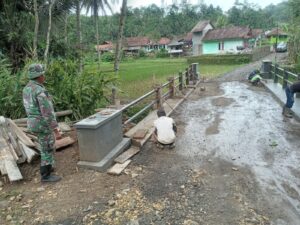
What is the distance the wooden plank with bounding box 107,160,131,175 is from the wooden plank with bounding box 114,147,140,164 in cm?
8

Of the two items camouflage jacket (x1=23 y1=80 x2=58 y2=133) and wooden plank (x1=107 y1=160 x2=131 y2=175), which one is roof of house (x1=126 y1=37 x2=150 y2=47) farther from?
camouflage jacket (x1=23 y1=80 x2=58 y2=133)

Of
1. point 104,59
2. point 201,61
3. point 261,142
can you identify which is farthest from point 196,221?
point 104,59

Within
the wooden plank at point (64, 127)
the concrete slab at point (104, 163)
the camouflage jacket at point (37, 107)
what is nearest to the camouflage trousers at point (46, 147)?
the camouflage jacket at point (37, 107)

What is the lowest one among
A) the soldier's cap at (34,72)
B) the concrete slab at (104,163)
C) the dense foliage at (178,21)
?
the concrete slab at (104,163)

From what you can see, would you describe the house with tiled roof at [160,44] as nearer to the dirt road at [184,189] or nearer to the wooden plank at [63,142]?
the dirt road at [184,189]

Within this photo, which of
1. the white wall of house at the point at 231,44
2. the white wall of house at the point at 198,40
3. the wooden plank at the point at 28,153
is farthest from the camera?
the white wall of house at the point at 198,40

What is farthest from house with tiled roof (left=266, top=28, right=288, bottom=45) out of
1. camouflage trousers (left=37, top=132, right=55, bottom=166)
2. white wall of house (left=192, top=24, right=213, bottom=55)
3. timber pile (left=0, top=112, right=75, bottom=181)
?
camouflage trousers (left=37, top=132, right=55, bottom=166)

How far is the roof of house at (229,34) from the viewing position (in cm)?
5042

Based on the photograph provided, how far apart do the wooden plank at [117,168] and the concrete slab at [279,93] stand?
5.26 metres

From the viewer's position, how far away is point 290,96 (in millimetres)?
8625

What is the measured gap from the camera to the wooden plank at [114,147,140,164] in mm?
5354

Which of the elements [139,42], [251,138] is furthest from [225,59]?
[139,42]

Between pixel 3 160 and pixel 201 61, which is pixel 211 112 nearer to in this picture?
pixel 3 160

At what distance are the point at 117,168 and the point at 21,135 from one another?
70.2 inches
